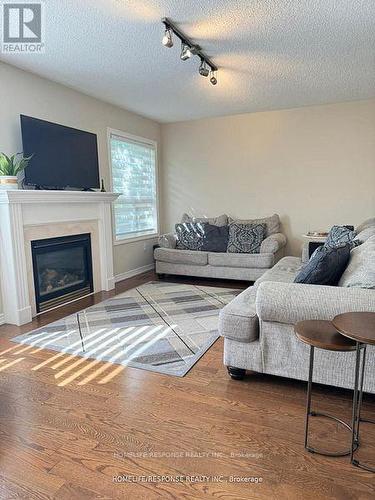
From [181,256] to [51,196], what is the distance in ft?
6.90

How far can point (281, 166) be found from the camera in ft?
17.5

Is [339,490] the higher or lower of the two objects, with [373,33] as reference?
lower

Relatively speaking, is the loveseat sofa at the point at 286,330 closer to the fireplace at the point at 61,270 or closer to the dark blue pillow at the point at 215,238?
the fireplace at the point at 61,270

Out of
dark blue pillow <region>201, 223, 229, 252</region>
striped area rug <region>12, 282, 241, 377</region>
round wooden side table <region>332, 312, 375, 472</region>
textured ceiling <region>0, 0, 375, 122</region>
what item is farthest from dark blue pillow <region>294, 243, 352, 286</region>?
dark blue pillow <region>201, 223, 229, 252</region>

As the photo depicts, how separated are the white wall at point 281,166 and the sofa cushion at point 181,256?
46.0 inches

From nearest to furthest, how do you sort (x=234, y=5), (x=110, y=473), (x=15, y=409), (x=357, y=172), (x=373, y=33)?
(x=110, y=473), (x=15, y=409), (x=234, y=5), (x=373, y=33), (x=357, y=172)

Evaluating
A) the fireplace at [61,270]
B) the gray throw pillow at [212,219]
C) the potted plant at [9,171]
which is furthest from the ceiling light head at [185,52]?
the gray throw pillow at [212,219]

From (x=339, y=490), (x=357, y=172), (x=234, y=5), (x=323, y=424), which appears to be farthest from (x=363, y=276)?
(x=357, y=172)

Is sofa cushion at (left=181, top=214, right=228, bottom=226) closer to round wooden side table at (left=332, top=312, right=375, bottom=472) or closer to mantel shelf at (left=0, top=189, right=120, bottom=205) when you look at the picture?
mantel shelf at (left=0, top=189, right=120, bottom=205)

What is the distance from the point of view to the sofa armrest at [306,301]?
5.92 ft

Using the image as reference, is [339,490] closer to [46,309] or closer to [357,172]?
[46,309]

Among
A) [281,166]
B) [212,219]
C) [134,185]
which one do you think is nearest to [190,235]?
[212,219]

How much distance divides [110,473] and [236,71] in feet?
12.1

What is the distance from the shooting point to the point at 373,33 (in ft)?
9.07
